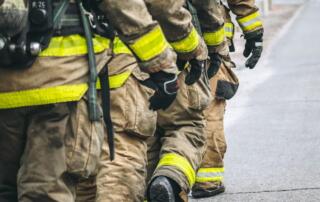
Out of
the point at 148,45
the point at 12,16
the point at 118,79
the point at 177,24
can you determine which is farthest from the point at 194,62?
the point at 12,16

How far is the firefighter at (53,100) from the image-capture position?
14.2 feet

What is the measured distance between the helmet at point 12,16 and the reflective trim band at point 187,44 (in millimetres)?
1412

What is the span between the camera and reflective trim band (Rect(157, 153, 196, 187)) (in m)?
5.84

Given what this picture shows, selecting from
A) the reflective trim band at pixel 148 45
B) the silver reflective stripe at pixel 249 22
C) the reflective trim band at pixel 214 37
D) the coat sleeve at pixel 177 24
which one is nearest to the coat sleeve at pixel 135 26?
the reflective trim band at pixel 148 45

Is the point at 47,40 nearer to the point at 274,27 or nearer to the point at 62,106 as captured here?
the point at 62,106

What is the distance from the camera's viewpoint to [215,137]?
711cm

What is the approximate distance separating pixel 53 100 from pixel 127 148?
3.08 ft

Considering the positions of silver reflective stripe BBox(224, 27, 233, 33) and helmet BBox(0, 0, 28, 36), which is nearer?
helmet BBox(0, 0, 28, 36)

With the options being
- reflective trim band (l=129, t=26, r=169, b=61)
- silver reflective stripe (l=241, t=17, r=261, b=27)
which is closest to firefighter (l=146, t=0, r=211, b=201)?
reflective trim band (l=129, t=26, r=169, b=61)

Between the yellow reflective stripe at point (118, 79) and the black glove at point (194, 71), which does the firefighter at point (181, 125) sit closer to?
the black glove at point (194, 71)

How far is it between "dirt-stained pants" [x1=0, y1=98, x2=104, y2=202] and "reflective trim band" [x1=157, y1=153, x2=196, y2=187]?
1.38 m

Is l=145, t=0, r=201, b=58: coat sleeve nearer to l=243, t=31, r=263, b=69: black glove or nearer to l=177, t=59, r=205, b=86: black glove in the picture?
l=177, t=59, r=205, b=86: black glove

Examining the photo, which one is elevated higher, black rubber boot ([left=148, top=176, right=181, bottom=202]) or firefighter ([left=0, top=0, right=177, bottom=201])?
firefighter ([left=0, top=0, right=177, bottom=201])

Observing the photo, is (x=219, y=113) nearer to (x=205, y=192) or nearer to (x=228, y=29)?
(x=205, y=192)
